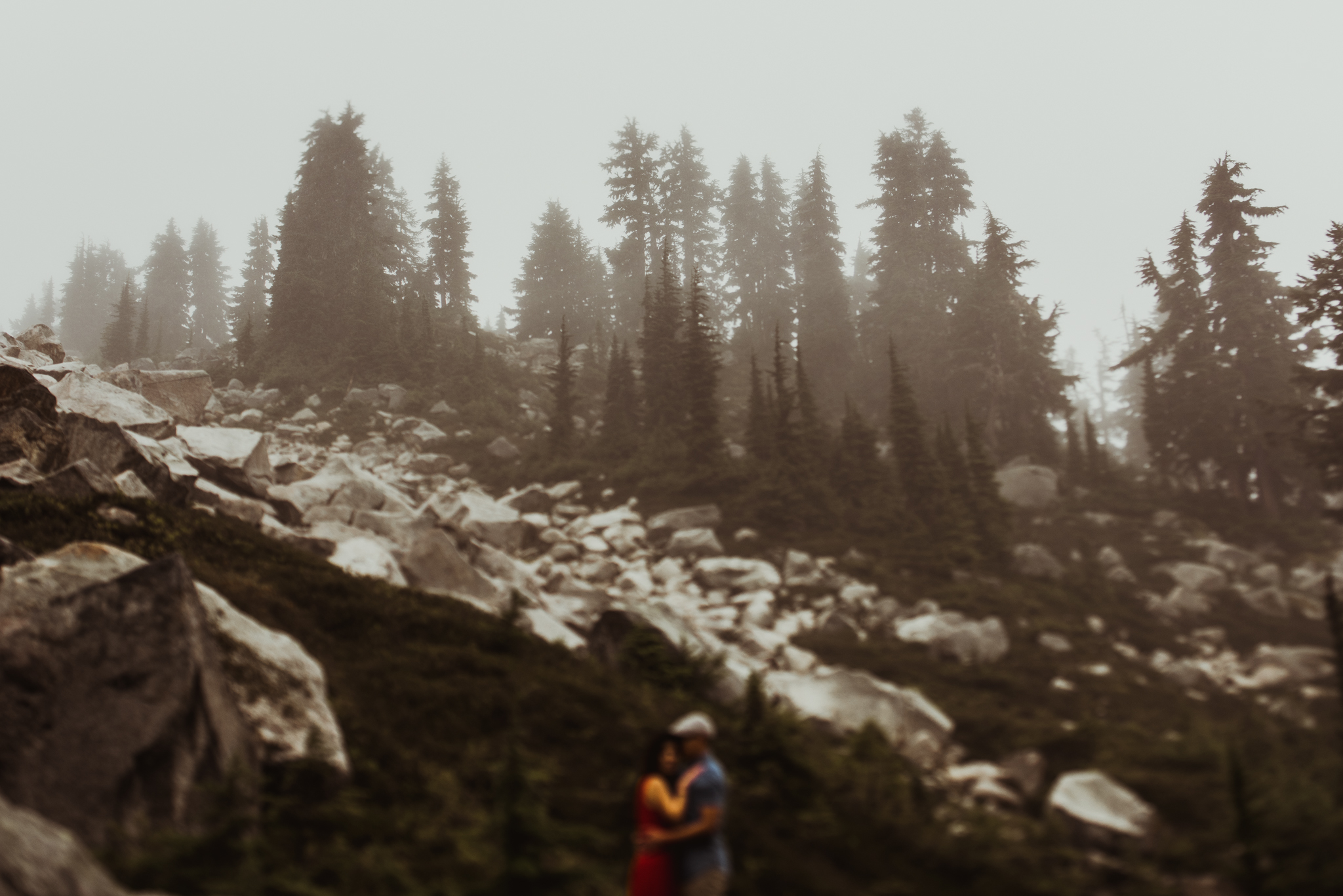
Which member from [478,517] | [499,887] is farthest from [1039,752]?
[478,517]

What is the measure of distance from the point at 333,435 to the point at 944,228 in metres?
34.8

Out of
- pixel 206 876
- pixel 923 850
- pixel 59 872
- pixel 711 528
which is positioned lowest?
pixel 923 850

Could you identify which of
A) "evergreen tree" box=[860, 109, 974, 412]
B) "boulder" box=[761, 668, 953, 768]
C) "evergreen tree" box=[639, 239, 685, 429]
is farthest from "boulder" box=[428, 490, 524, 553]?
"evergreen tree" box=[860, 109, 974, 412]

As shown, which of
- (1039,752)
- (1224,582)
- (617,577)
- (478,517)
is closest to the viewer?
(1039,752)

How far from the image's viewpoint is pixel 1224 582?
49.1 feet

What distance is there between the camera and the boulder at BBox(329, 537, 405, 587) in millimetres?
12312

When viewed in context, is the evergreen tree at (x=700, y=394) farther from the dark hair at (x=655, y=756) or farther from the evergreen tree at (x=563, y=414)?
the dark hair at (x=655, y=756)

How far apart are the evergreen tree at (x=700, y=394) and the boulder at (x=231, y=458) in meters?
11.9

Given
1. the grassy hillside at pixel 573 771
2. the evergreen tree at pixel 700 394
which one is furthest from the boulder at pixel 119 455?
the evergreen tree at pixel 700 394

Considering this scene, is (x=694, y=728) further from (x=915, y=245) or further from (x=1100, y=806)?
(x=915, y=245)

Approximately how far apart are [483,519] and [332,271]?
94.8 ft

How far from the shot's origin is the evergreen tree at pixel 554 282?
2072 inches

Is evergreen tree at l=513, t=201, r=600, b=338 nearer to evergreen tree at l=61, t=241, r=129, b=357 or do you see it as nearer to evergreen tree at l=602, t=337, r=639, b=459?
evergreen tree at l=602, t=337, r=639, b=459

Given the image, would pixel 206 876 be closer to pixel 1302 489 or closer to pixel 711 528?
pixel 711 528
